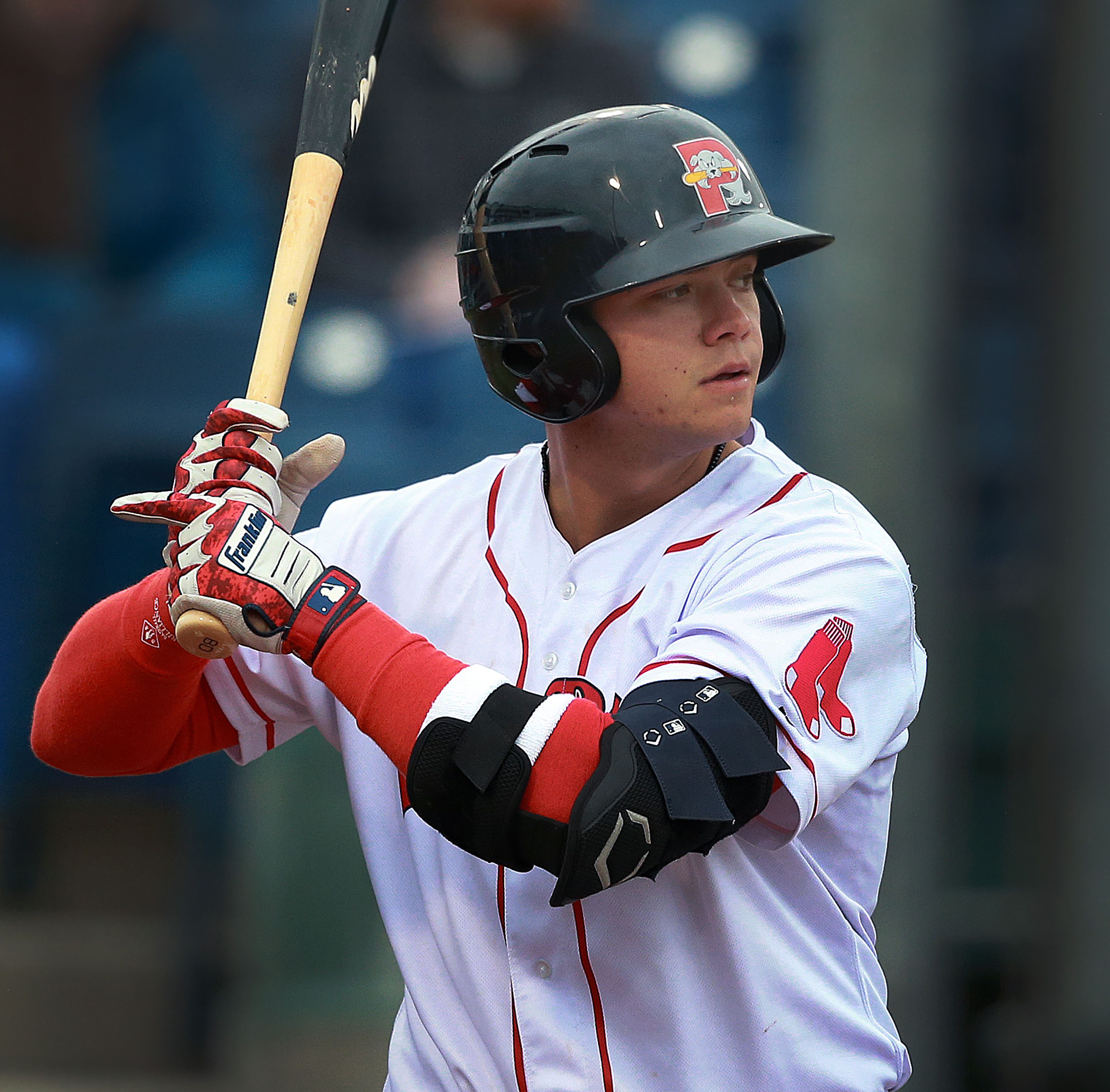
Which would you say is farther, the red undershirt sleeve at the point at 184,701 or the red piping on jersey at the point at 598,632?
the red piping on jersey at the point at 598,632

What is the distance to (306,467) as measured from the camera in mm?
2023

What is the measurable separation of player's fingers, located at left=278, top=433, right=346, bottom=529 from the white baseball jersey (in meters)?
0.23

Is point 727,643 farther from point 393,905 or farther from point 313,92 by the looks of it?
point 313,92

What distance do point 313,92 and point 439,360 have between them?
2.26 meters

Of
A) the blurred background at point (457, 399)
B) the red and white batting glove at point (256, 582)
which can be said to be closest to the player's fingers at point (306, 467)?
the red and white batting glove at point (256, 582)

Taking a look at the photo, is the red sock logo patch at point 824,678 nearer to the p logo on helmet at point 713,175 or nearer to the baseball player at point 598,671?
the baseball player at point 598,671

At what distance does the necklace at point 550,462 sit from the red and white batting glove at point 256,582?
1.53 ft

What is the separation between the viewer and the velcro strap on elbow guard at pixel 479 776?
1673mm

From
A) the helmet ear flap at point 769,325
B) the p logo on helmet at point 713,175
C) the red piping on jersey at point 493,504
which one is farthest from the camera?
the red piping on jersey at point 493,504

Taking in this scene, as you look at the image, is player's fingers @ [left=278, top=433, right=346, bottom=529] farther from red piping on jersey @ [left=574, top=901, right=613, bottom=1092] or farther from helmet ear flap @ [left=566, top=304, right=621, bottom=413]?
red piping on jersey @ [left=574, top=901, right=613, bottom=1092]

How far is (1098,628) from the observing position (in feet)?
15.0

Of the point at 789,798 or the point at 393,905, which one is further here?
the point at 393,905

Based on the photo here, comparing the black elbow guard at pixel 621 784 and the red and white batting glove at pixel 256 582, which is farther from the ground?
the red and white batting glove at pixel 256 582

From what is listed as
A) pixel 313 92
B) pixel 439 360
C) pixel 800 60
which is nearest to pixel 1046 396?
pixel 800 60
